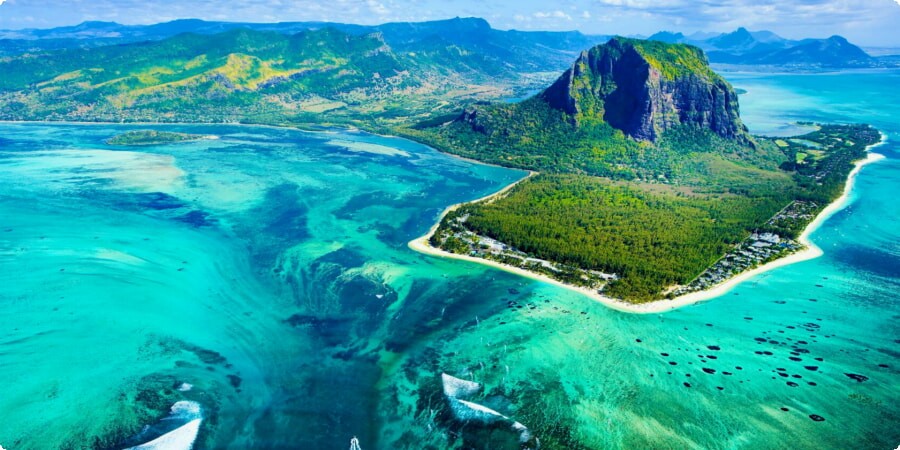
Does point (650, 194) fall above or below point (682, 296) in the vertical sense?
above

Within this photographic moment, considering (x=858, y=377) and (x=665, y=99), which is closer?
(x=858, y=377)

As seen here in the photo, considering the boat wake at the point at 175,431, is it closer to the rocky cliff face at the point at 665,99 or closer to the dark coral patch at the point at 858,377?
the dark coral patch at the point at 858,377

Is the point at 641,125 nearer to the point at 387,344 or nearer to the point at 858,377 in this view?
the point at 858,377

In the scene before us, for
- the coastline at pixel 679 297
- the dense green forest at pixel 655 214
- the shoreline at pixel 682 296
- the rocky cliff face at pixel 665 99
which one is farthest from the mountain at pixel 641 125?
the shoreline at pixel 682 296

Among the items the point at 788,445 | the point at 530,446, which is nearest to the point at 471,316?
the point at 530,446

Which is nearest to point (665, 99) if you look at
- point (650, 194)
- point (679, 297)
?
point (650, 194)

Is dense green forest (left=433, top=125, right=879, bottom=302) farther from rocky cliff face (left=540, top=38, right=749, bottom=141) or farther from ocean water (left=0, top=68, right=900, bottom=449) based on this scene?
rocky cliff face (left=540, top=38, right=749, bottom=141)

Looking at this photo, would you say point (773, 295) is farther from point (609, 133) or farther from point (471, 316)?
point (609, 133)
